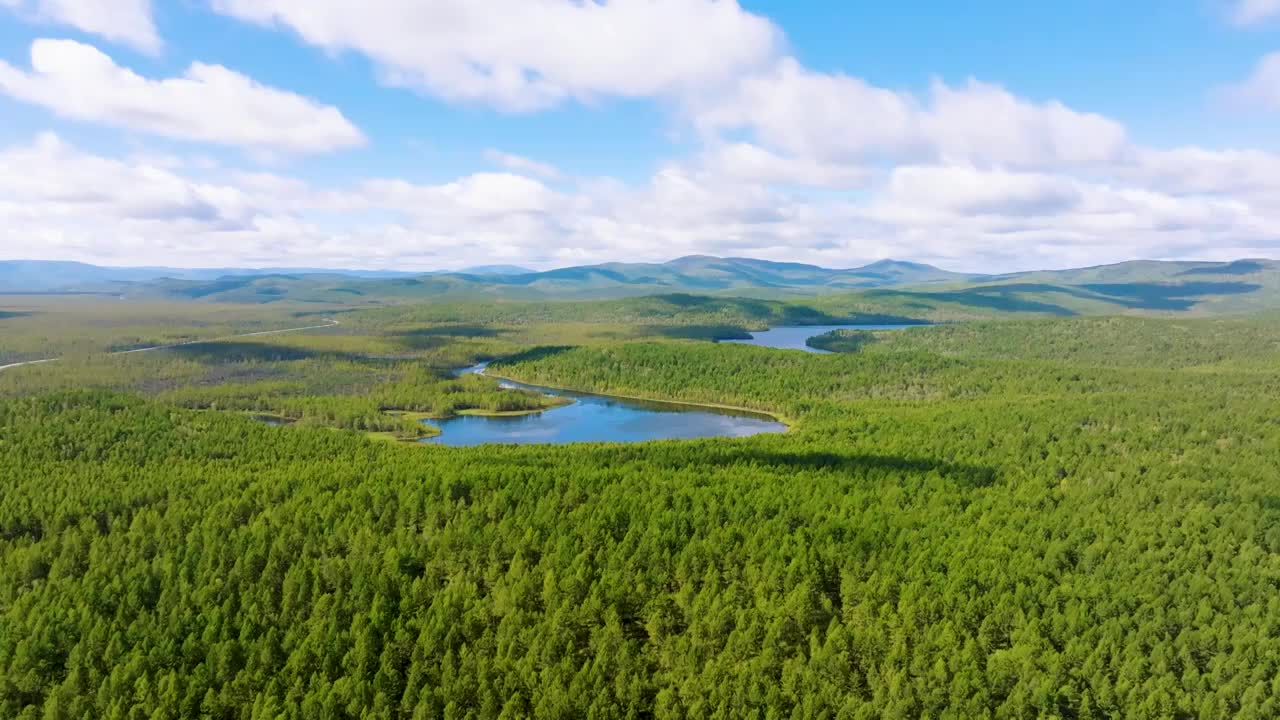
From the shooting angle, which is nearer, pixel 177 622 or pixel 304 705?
pixel 304 705

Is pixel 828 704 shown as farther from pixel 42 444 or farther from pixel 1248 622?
pixel 42 444

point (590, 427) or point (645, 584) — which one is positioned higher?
point (645, 584)

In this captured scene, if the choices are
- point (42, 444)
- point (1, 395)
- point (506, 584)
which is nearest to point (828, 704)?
point (506, 584)

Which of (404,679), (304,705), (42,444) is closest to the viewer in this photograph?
(304,705)

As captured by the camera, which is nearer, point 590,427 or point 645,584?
point 645,584

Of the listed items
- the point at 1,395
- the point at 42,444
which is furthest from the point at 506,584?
the point at 1,395

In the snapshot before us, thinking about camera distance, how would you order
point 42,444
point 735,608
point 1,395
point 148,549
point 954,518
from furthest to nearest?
point 1,395 < point 42,444 < point 954,518 < point 148,549 < point 735,608

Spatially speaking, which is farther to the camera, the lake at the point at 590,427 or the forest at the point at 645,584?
the lake at the point at 590,427

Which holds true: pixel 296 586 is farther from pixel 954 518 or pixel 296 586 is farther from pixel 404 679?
pixel 954 518

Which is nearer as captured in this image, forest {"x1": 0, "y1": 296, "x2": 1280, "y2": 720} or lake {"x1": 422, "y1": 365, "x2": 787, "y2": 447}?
forest {"x1": 0, "y1": 296, "x2": 1280, "y2": 720}

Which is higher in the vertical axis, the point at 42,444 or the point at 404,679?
the point at 42,444
